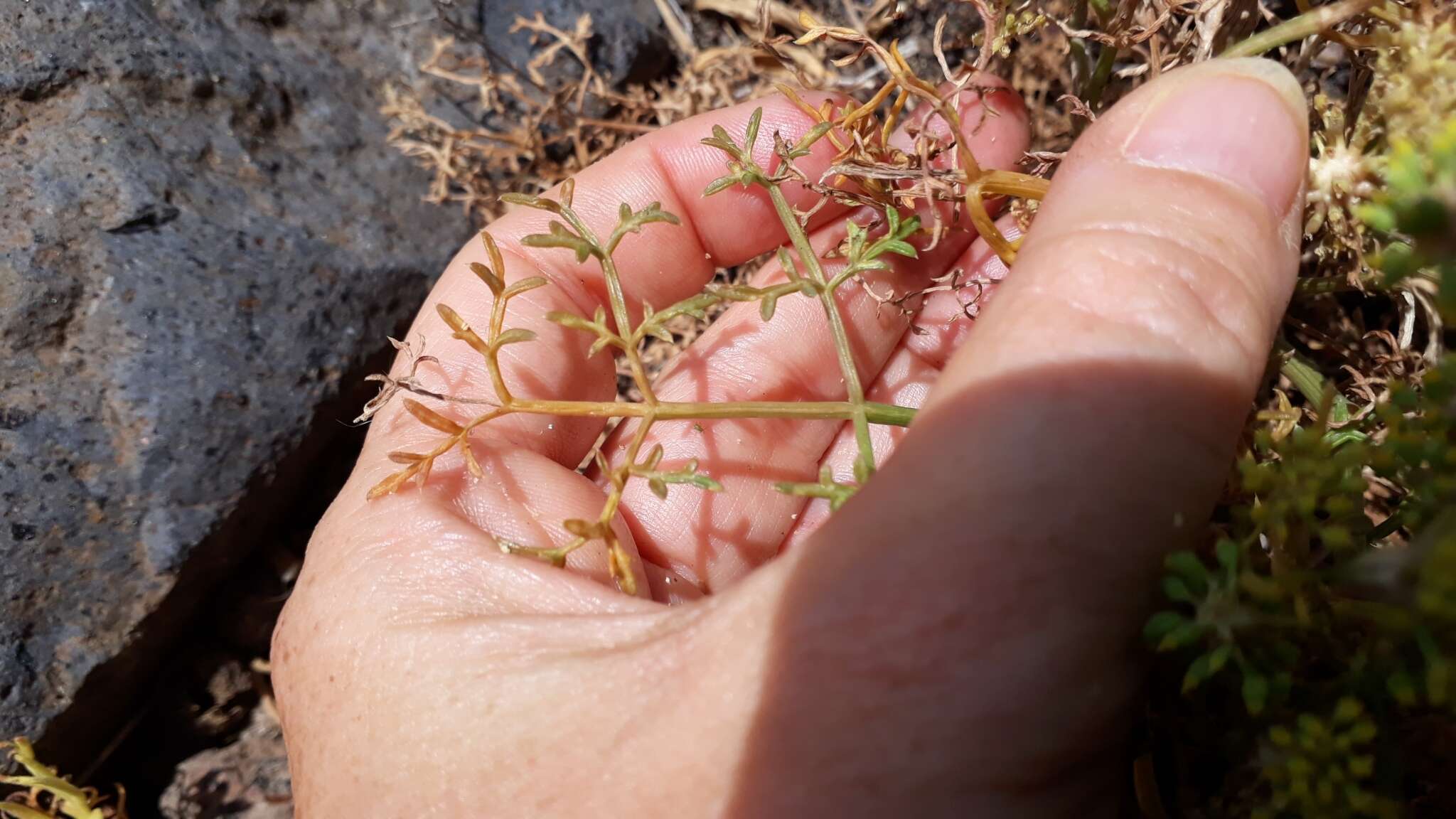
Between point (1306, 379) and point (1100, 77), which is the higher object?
point (1100, 77)

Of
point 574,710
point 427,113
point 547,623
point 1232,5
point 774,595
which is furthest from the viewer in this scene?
point 427,113

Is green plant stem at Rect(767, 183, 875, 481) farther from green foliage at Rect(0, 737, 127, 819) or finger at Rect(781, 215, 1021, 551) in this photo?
green foliage at Rect(0, 737, 127, 819)

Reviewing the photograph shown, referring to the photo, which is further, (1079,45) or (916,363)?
(916,363)

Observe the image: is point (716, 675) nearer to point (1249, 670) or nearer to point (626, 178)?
point (1249, 670)

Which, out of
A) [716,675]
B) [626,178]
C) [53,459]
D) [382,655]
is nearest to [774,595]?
[716,675]

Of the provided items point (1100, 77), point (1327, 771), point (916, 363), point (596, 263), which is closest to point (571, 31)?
point (596, 263)

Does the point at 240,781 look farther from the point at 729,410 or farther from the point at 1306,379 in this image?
the point at 1306,379
